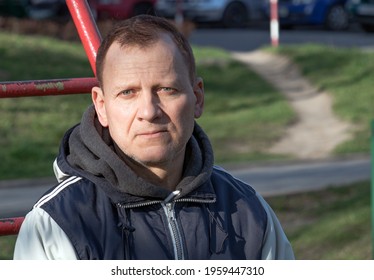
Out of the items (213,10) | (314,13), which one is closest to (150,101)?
(314,13)

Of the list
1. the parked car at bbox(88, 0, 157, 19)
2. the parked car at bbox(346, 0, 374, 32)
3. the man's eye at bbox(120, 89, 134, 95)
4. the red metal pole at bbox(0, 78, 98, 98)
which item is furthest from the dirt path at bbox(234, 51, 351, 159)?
the man's eye at bbox(120, 89, 134, 95)

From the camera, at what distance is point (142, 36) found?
247 cm

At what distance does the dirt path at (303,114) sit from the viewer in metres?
12.9

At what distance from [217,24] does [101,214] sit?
75.2 ft

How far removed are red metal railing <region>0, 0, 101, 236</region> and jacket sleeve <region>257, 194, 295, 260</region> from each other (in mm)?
602

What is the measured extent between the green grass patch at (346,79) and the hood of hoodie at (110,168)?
9841mm

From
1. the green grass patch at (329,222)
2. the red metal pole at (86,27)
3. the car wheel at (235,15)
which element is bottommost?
the car wheel at (235,15)

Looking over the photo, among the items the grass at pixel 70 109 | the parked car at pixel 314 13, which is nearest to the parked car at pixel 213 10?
the parked car at pixel 314 13

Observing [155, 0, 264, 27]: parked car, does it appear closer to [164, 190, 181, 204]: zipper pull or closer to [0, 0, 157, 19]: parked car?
[0, 0, 157, 19]: parked car

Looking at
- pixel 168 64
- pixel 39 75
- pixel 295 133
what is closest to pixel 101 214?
pixel 168 64

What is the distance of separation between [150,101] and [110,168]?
0.58 feet

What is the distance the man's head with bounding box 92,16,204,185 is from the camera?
2.43 meters

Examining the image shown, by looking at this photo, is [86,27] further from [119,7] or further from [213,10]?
[213,10]

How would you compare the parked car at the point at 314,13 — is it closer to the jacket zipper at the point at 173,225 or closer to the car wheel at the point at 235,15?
the car wheel at the point at 235,15
